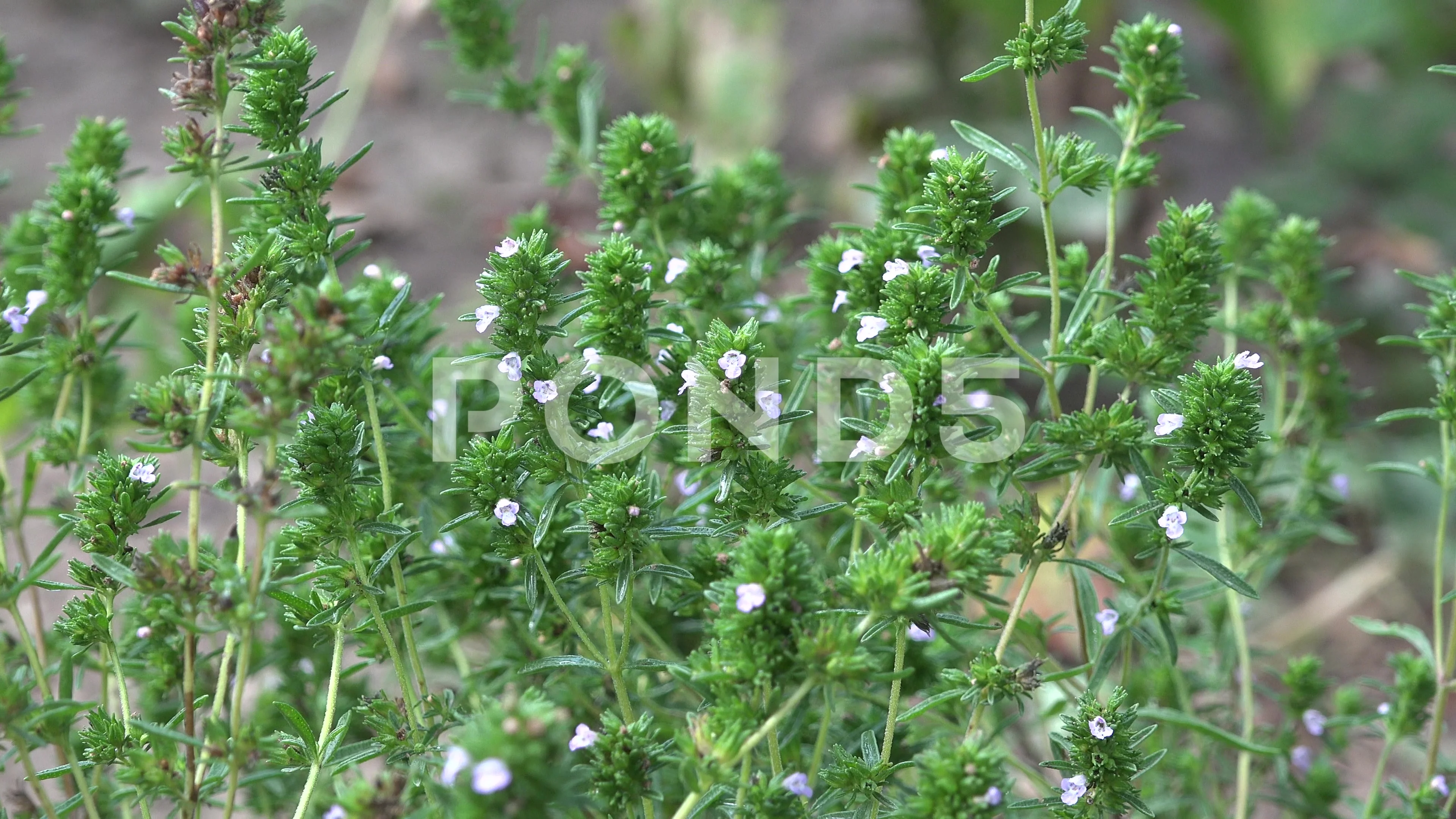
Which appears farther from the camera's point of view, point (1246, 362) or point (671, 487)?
point (671, 487)

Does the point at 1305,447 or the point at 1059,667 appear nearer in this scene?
the point at 1059,667

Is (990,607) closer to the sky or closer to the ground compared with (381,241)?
closer to the ground

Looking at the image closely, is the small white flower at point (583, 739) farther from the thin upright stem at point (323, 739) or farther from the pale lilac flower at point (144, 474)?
the pale lilac flower at point (144, 474)

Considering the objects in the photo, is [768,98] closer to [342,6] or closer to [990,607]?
[342,6]

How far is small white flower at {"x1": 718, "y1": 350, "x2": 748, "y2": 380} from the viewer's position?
4.42ft

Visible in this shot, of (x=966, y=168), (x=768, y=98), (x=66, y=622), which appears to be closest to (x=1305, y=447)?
(x=966, y=168)

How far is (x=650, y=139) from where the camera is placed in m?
1.83

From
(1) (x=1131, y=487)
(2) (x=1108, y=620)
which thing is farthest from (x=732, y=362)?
(1) (x=1131, y=487)

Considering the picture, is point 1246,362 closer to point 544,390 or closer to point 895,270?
point 895,270

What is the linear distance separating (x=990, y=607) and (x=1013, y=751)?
1.73 feet

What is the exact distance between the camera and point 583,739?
137 centimetres

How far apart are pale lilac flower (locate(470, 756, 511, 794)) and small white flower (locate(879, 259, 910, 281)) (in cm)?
81

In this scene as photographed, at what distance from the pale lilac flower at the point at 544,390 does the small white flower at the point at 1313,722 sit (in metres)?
1.46

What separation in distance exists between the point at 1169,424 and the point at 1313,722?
2.98 ft
